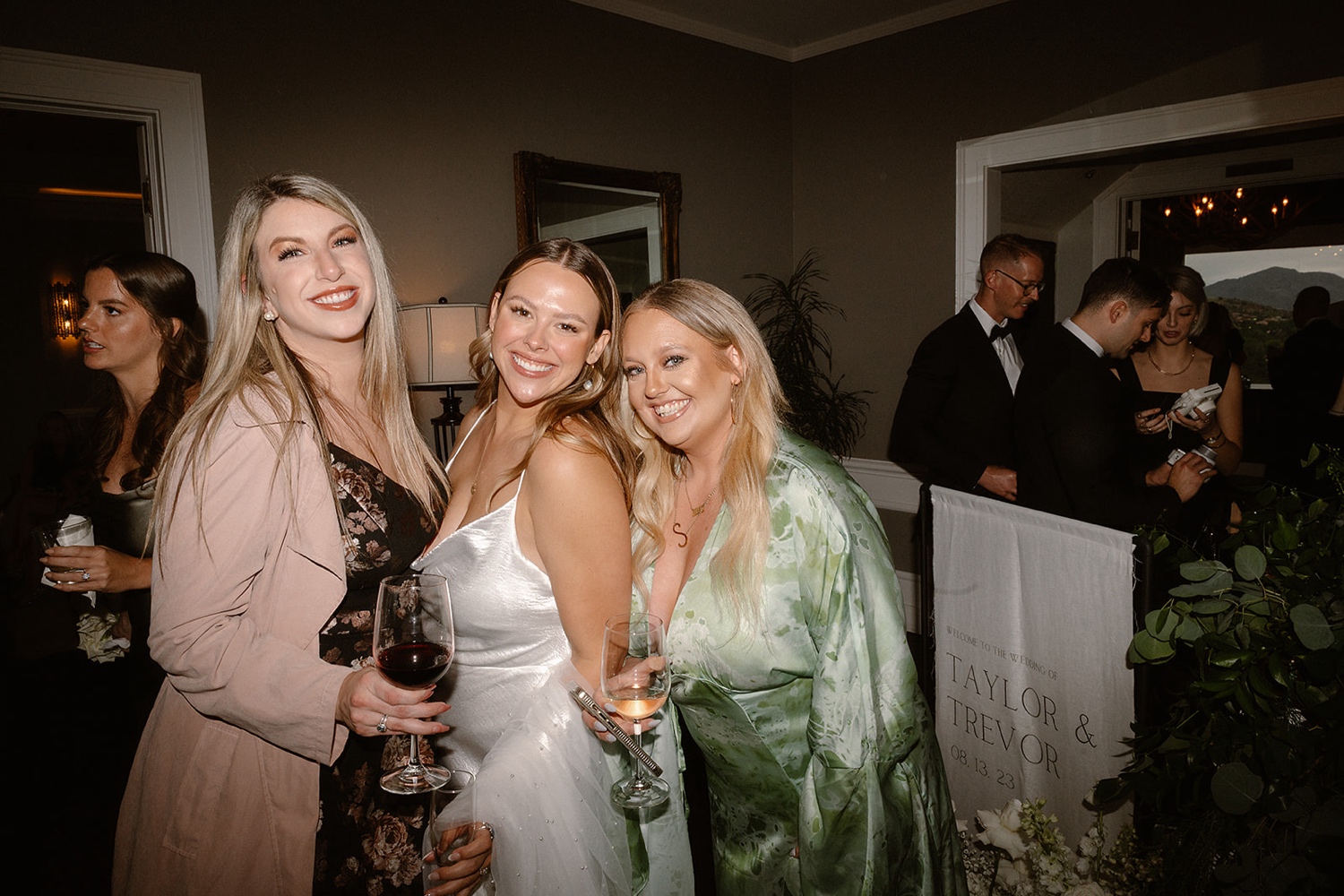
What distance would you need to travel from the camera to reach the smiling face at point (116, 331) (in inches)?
96.6

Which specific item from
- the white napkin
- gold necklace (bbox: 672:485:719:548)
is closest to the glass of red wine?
gold necklace (bbox: 672:485:719:548)

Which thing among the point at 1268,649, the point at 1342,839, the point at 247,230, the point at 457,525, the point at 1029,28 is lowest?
the point at 1342,839

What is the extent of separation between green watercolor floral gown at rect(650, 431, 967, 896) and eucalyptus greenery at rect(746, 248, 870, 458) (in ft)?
11.4

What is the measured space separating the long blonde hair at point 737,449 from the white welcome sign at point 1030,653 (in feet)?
2.66

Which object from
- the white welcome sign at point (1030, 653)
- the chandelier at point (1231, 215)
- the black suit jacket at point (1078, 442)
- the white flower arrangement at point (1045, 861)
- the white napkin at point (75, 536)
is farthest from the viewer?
the chandelier at point (1231, 215)

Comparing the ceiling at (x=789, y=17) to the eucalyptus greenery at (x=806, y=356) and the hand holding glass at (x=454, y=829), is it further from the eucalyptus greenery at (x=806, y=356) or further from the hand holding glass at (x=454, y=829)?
the hand holding glass at (x=454, y=829)

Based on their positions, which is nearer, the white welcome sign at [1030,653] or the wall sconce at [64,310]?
the white welcome sign at [1030,653]

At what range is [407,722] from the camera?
1.34 metres

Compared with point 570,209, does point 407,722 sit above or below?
below

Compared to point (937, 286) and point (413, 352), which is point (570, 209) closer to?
point (413, 352)

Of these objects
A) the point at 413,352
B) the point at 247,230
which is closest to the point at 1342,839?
the point at 247,230

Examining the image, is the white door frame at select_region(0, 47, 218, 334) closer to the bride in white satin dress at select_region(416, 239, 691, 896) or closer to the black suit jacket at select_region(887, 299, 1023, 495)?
the bride in white satin dress at select_region(416, 239, 691, 896)

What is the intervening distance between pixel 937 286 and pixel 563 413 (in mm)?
3918

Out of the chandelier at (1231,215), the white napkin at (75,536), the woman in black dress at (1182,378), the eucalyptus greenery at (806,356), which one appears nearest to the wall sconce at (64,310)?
the eucalyptus greenery at (806,356)
